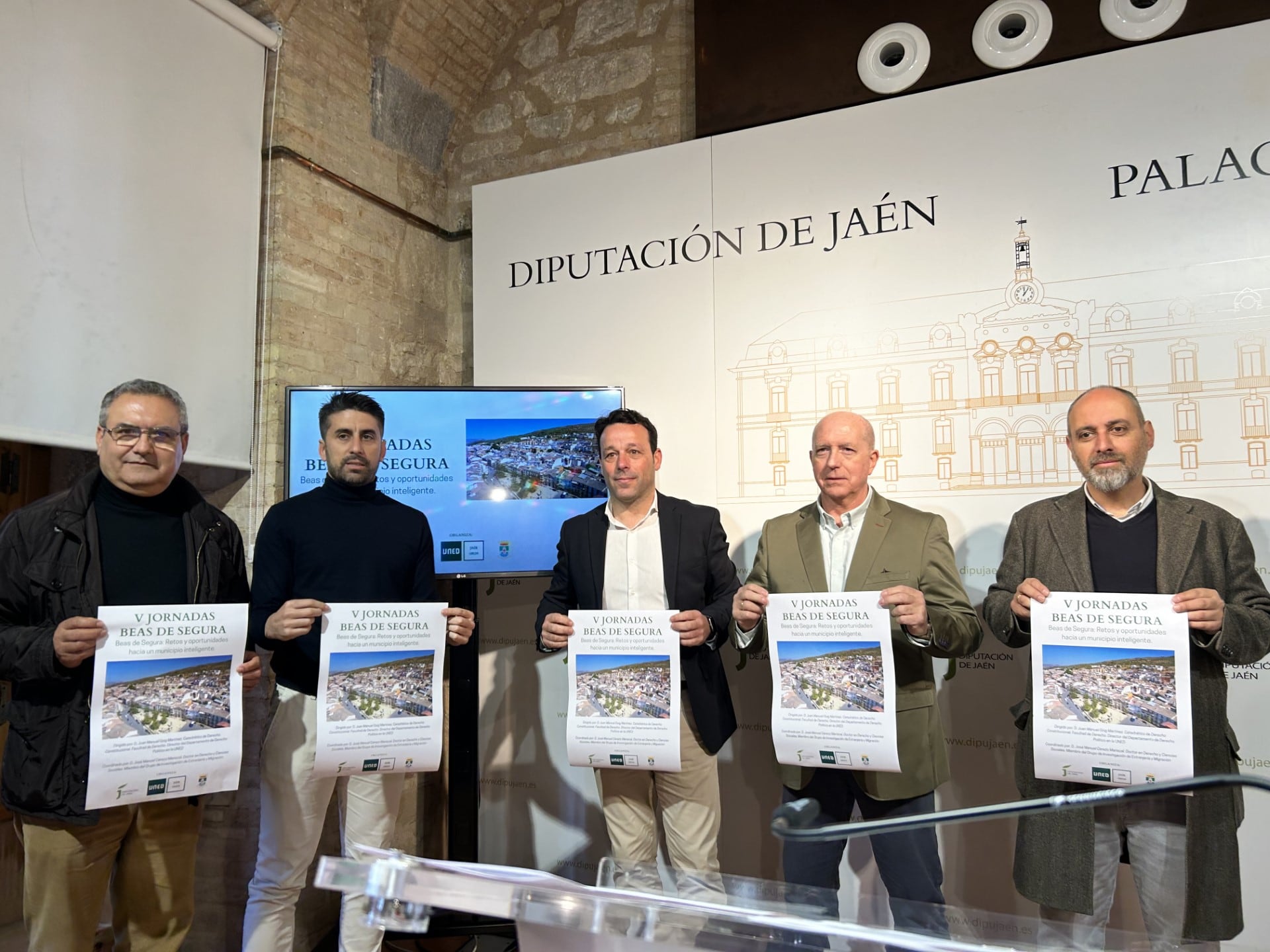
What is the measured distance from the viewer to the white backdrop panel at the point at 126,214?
10.1 ft

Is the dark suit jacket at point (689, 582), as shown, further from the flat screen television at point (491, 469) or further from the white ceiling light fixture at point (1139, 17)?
the white ceiling light fixture at point (1139, 17)

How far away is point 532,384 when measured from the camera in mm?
4297

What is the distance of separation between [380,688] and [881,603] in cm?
155

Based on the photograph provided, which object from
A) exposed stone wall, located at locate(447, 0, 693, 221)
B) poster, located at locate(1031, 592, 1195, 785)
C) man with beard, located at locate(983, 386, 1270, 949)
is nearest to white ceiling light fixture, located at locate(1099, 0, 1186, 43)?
man with beard, located at locate(983, 386, 1270, 949)


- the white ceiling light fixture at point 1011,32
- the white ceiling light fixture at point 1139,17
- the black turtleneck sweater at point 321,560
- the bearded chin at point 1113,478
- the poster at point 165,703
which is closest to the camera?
the poster at point 165,703

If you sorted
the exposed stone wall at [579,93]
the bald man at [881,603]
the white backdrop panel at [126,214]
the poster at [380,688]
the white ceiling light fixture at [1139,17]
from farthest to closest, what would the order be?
the exposed stone wall at [579,93] < the white ceiling light fixture at [1139,17] < the white backdrop panel at [126,214] < the poster at [380,688] < the bald man at [881,603]

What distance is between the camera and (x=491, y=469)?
393 cm

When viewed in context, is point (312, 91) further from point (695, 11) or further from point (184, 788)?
point (184, 788)

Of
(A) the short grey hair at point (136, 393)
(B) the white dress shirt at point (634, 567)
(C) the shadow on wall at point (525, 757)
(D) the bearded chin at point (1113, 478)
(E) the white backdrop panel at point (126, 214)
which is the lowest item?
(C) the shadow on wall at point (525, 757)

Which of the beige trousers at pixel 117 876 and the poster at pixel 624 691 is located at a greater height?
the poster at pixel 624 691

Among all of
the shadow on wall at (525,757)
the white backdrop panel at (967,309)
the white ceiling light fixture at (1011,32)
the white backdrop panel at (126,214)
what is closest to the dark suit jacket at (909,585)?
the white backdrop panel at (967,309)

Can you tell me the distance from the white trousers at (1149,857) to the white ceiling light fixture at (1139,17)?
271 centimetres

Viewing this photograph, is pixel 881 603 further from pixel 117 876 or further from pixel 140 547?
pixel 117 876

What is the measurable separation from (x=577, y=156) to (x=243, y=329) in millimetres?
1924
